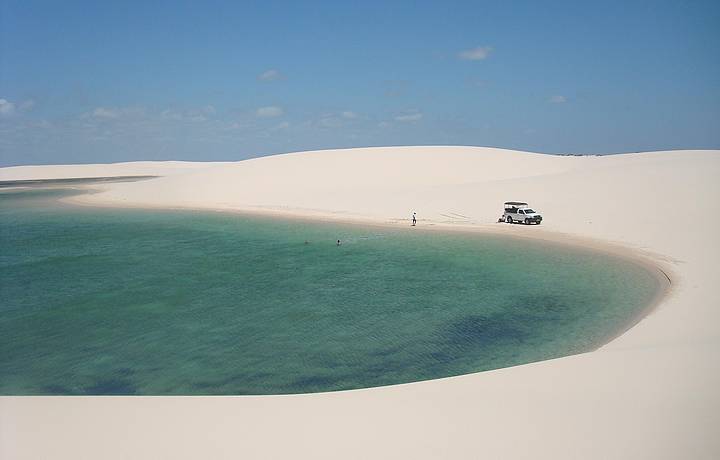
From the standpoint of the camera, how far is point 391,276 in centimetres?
2452

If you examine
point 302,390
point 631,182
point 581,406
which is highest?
point 631,182

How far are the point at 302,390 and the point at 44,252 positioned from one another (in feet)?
89.9

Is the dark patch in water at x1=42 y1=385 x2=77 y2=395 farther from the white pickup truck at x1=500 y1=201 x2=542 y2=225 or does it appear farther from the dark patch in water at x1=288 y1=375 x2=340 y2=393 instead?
the white pickup truck at x1=500 y1=201 x2=542 y2=225

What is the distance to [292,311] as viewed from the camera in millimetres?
18562

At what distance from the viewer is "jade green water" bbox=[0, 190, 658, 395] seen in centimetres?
1297

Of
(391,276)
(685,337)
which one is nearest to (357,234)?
(391,276)

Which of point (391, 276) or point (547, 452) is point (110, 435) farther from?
point (391, 276)

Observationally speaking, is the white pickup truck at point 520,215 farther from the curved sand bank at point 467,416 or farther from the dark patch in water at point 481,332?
the dark patch in water at point 481,332

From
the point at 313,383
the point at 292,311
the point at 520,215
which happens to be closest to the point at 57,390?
the point at 313,383

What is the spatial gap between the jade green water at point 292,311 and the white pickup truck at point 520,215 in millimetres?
5474

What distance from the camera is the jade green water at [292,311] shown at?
511 inches

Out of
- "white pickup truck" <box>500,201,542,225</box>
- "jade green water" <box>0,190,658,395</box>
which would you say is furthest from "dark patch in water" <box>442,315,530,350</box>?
"white pickup truck" <box>500,201,542,225</box>

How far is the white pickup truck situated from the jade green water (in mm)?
5474

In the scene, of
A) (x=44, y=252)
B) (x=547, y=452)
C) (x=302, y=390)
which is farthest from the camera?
(x=44, y=252)
